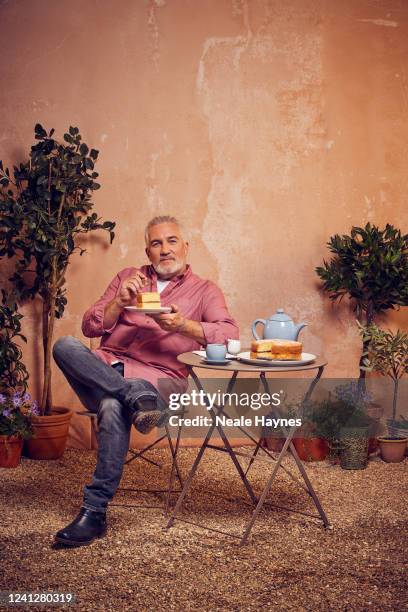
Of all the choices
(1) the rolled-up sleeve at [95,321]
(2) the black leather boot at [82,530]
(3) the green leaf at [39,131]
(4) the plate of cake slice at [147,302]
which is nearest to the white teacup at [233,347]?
(4) the plate of cake slice at [147,302]

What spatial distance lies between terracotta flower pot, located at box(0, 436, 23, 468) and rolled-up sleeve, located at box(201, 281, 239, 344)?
145 centimetres

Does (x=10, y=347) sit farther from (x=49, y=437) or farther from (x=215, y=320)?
(x=215, y=320)

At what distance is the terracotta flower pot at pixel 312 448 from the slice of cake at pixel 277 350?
151cm

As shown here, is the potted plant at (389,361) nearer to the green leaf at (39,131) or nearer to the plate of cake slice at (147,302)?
the plate of cake slice at (147,302)

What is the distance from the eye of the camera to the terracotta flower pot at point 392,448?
439 cm

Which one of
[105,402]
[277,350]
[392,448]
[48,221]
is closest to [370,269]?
[392,448]

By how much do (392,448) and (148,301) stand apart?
6.79 ft

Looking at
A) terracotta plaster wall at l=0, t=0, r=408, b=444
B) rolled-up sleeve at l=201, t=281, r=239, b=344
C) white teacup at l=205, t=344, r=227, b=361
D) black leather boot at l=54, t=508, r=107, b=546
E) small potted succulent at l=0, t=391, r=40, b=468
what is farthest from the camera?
terracotta plaster wall at l=0, t=0, r=408, b=444

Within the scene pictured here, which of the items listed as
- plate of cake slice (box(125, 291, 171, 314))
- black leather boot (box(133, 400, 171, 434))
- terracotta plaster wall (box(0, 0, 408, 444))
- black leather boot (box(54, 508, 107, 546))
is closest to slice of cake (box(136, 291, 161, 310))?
plate of cake slice (box(125, 291, 171, 314))

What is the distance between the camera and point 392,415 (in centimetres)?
471

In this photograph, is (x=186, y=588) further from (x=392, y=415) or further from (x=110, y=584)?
(x=392, y=415)

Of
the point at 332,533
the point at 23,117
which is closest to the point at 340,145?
the point at 23,117

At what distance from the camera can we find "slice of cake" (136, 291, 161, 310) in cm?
316

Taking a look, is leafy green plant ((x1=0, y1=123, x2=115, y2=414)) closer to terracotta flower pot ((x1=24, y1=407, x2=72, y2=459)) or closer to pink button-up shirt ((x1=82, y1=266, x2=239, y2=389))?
terracotta flower pot ((x1=24, y1=407, x2=72, y2=459))
